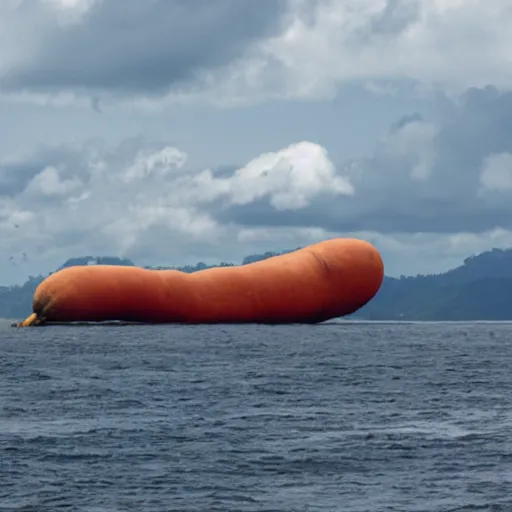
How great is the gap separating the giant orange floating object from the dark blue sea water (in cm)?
1699

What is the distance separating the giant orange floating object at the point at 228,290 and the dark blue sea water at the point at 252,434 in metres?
17.0

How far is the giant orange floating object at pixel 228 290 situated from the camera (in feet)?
189

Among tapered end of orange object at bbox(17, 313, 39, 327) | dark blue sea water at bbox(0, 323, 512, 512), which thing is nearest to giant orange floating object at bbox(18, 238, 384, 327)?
tapered end of orange object at bbox(17, 313, 39, 327)

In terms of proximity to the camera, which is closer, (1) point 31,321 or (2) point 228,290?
(2) point 228,290

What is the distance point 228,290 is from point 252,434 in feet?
130

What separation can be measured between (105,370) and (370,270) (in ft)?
99.0

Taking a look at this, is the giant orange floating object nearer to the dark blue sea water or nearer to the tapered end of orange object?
the tapered end of orange object

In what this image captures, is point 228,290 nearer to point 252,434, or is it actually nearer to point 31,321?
point 31,321

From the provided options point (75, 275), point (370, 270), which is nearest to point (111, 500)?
point (75, 275)

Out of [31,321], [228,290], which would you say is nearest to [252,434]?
[228,290]

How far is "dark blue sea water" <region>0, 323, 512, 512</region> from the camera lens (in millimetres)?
15500

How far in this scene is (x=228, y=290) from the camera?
199 feet

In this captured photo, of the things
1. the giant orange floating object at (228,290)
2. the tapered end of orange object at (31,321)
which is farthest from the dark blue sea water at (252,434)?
the tapered end of orange object at (31,321)

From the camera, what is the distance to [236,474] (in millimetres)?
17047
